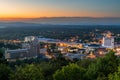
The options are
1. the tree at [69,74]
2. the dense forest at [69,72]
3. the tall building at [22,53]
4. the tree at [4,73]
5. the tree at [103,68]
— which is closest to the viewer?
the dense forest at [69,72]

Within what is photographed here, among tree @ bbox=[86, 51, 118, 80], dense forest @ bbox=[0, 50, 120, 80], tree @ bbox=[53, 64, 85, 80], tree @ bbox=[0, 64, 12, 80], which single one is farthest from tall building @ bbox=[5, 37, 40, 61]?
tree @ bbox=[53, 64, 85, 80]

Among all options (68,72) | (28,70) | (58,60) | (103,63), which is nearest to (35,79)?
(28,70)

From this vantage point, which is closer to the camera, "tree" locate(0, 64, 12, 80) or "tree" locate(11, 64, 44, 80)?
"tree" locate(11, 64, 44, 80)

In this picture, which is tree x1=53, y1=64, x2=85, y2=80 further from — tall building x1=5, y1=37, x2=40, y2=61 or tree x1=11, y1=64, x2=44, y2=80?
tall building x1=5, y1=37, x2=40, y2=61

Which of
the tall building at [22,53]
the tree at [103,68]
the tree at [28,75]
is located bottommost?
the tall building at [22,53]

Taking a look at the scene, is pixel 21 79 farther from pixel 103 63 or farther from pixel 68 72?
pixel 103 63

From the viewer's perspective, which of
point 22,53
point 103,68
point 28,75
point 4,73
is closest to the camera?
point 28,75

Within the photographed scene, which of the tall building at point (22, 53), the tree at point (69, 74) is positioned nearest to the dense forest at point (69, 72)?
the tree at point (69, 74)

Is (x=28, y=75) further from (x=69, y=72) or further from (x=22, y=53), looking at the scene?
(x=22, y=53)

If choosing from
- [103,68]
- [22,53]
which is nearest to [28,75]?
[103,68]

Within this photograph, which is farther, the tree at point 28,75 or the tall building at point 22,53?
the tall building at point 22,53

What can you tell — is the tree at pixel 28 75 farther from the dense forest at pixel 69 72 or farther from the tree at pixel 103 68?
the tree at pixel 103 68
